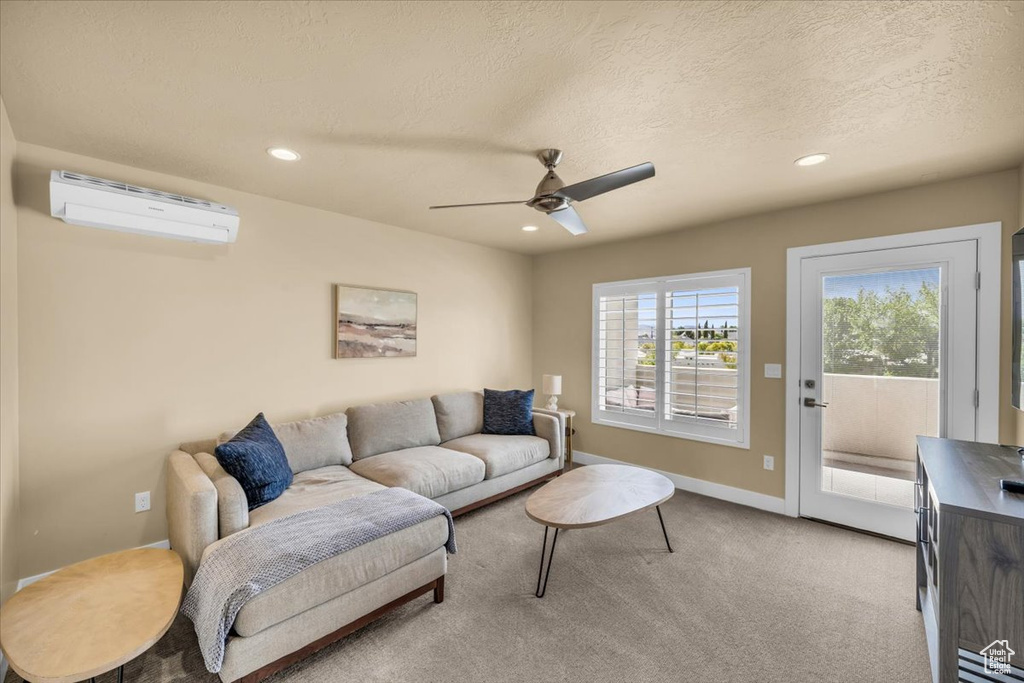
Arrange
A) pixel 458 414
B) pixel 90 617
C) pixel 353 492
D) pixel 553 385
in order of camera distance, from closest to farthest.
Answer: pixel 90 617 < pixel 353 492 < pixel 458 414 < pixel 553 385

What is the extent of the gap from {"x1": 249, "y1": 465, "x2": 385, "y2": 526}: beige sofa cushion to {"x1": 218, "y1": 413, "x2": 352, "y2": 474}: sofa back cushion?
66 millimetres

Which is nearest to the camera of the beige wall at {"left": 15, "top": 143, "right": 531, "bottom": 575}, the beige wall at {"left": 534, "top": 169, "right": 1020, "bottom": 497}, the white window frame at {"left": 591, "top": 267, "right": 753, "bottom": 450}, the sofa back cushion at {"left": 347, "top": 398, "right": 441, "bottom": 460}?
the beige wall at {"left": 15, "top": 143, "right": 531, "bottom": 575}

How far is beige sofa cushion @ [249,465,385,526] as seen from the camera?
2.29m

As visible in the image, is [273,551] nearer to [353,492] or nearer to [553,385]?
[353,492]

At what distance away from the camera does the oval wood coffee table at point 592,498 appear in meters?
2.38

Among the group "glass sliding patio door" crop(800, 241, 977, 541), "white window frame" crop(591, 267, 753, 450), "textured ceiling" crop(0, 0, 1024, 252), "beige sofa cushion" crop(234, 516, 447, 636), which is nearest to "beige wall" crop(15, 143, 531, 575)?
"textured ceiling" crop(0, 0, 1024, 252)

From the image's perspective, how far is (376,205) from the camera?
132 inches

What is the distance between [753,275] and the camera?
360 cm

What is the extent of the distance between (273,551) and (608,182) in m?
2.30

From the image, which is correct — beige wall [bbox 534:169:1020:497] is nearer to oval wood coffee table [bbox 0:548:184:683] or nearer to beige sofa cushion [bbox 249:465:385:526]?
beige sofa cushion [bbox 249:465:385:526]

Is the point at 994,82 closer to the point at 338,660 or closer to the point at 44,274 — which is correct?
the point at 338,660

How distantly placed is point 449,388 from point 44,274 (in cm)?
303

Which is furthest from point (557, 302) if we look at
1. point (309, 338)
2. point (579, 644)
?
point (579, 644)

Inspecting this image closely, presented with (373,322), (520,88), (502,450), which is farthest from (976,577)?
(373,322)
